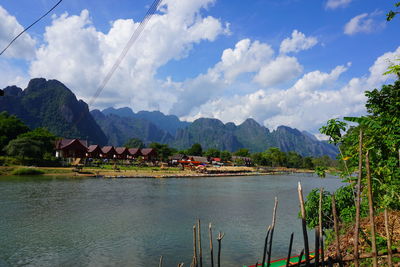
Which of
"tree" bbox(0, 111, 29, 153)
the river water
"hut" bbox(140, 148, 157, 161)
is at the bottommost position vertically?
the river water

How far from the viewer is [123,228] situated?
2022cm

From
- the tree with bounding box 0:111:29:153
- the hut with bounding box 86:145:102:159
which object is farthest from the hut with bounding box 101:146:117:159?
the tree with bounding box 0:111:29:153

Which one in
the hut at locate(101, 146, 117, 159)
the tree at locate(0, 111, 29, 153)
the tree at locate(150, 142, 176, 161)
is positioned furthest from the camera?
the tree at locate(150, 142, 176, 161)

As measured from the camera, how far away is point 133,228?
66.8ft

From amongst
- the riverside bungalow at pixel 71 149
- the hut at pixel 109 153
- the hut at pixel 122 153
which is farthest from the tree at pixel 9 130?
the hut at pixel 122 153

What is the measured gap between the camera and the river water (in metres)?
14.9

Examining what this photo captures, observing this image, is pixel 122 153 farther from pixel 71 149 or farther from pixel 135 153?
pixel 71 149

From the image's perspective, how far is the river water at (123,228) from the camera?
1486 cm

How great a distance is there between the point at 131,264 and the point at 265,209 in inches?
736

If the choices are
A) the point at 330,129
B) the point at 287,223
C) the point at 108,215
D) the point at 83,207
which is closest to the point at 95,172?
the point at 83,207

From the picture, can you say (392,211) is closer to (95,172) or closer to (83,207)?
(83,207)

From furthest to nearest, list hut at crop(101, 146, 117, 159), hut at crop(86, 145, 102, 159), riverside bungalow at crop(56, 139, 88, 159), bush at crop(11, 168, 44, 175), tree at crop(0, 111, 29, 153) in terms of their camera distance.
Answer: hut at crop(101, 146, 117, 159) < hut at crop(86, 145, 102, 159) < riverside bungalow at crop(56, 139, 88, 159) < tree at crop(0, 111, 29, 153) < bush at crop(11, 168, 44, 175)

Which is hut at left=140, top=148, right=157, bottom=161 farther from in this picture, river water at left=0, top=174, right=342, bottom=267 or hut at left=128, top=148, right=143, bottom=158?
river water at left=0, top=174, right=342, bottom=267

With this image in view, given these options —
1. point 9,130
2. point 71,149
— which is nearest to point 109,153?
point 71,149
